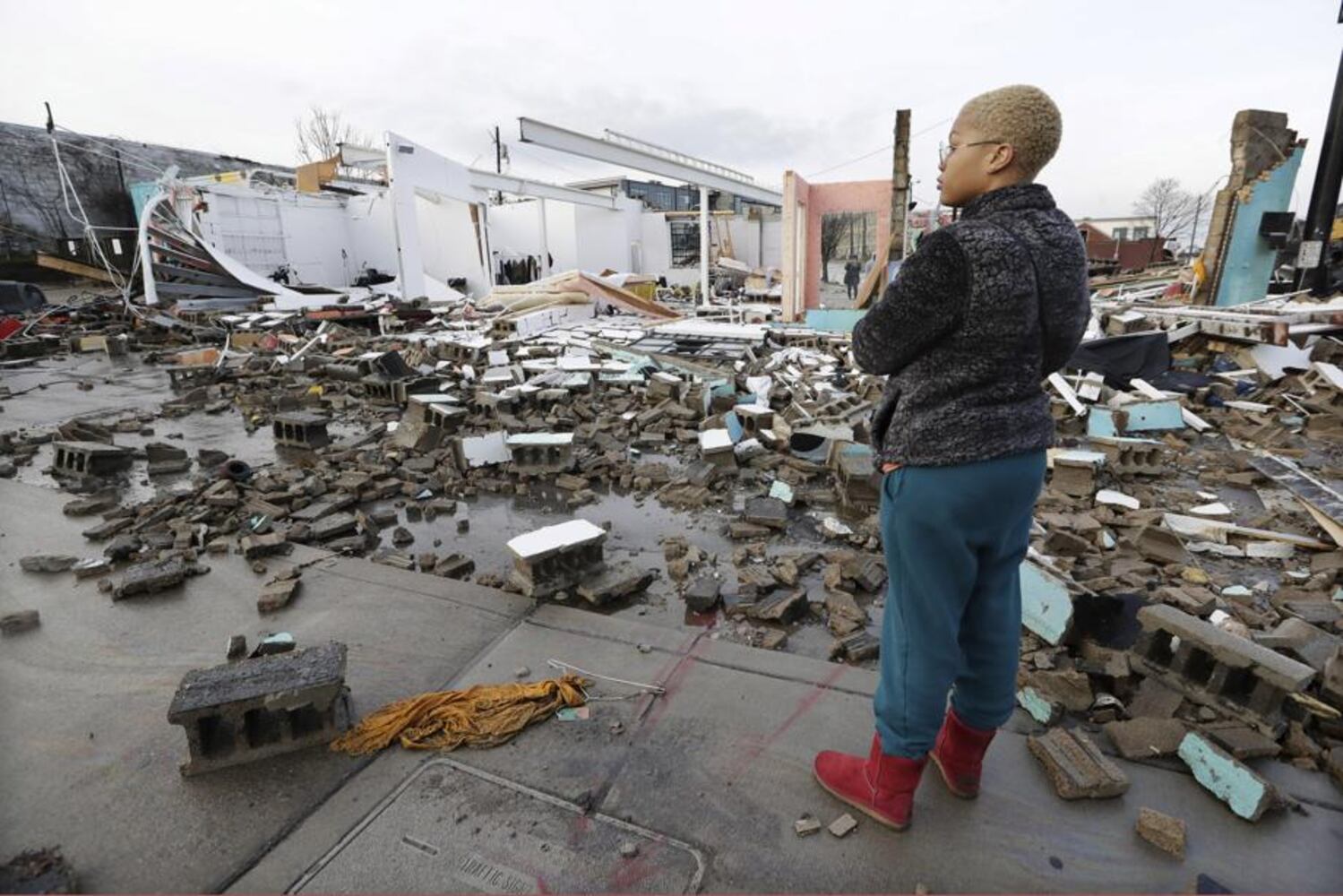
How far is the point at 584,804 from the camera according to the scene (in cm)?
210

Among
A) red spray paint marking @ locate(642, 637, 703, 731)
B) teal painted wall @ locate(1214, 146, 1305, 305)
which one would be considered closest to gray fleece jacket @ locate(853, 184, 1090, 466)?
red spray paint marking @ locate(642, 637, 703, 731)

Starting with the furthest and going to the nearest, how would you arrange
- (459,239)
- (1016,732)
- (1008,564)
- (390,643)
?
(459,239), (390,643), (1016,732), (1008,564)

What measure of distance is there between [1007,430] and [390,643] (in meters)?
2.77

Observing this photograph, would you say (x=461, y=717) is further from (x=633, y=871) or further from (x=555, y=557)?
(x=555, y=557)

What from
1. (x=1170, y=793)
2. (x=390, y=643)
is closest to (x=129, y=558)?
(x=390, y=643)

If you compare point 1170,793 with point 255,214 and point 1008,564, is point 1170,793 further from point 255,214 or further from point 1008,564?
point 255,214

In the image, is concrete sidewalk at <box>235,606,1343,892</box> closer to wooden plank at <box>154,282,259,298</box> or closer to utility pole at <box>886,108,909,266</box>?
utility pole at <box>886,108,909,266</box>

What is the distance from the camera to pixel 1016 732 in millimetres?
2420

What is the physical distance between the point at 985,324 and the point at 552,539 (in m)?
2.62

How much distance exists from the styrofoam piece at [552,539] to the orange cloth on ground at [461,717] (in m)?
0.89

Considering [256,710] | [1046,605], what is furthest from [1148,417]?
[256,710]

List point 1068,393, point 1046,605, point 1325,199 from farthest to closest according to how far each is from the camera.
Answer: point 1325,199, point 1068,393, point 1046,605

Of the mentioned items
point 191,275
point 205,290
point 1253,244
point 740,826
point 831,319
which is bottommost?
point 740,826

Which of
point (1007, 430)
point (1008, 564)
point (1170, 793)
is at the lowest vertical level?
point (1170, 793)
